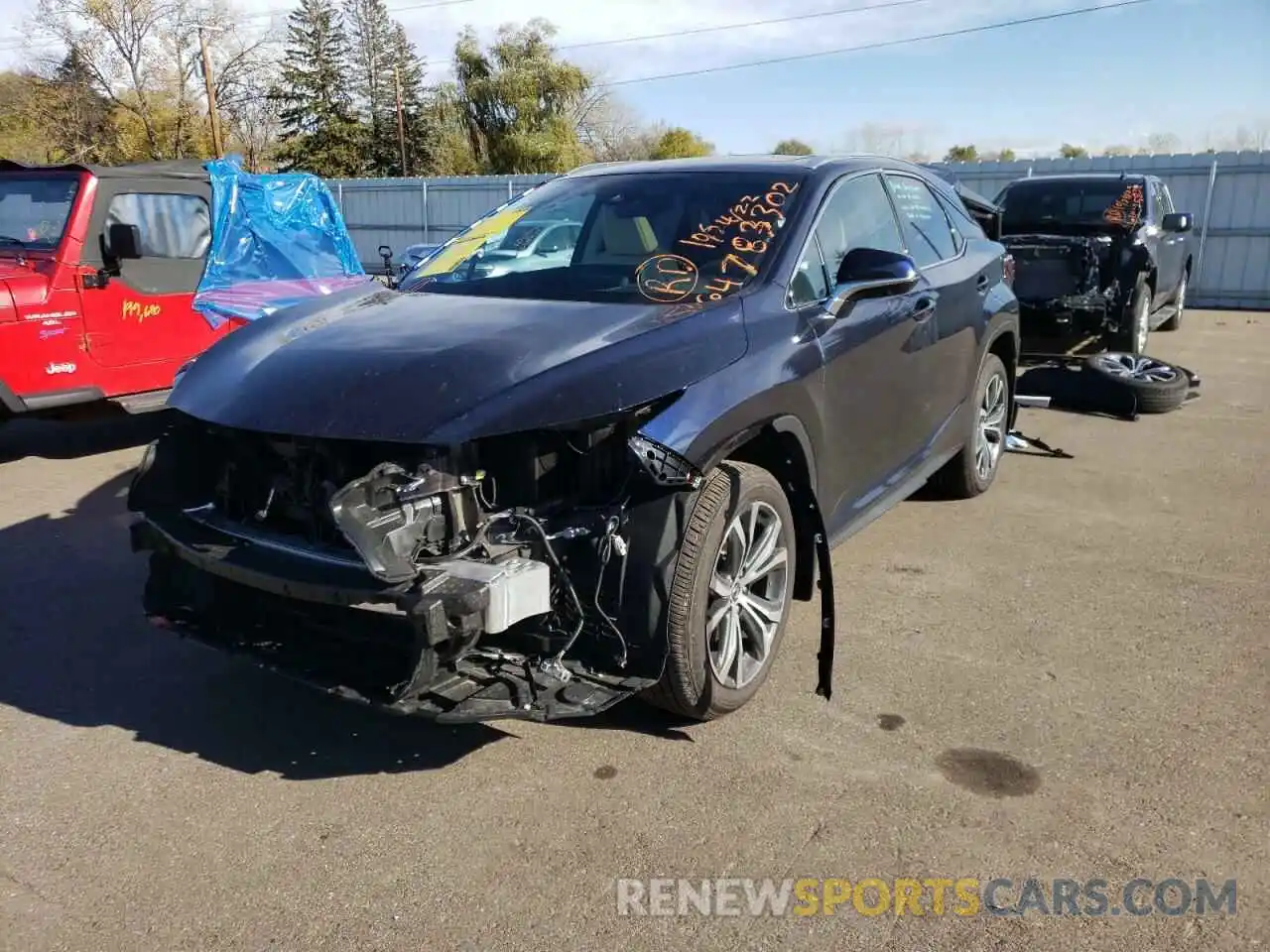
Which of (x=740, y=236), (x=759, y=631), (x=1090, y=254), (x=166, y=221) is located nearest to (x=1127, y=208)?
(x=1090, y=254)

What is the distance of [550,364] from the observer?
3.05 metres

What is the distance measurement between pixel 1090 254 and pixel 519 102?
38090 millimetres

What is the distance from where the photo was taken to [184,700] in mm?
3654

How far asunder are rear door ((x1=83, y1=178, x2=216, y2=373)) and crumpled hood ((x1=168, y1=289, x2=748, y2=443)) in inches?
162

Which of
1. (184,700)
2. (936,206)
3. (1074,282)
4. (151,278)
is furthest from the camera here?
(1074,282)

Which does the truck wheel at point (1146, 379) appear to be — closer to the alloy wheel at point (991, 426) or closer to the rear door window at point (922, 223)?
the alloy wheel at point (991, 426)

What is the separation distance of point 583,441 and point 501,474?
0.26 metres

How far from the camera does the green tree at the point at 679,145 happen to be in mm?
45991

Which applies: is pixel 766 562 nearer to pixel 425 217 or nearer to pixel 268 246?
pixel 268 246

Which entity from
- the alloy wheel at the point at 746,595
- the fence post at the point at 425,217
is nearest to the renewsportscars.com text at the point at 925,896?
the alloy wheel at the point at 746,595

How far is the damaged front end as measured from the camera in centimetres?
276

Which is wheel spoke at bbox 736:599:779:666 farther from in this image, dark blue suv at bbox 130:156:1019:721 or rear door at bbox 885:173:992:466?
rear door at bbox 885:173:992:466

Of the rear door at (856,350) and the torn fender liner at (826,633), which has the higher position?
the rear door at (856,350)

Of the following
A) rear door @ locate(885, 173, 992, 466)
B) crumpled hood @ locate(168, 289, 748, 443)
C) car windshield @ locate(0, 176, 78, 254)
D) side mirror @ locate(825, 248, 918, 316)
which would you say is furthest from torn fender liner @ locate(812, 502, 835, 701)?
car windshield @ locate(0, 176, 78, 254)
